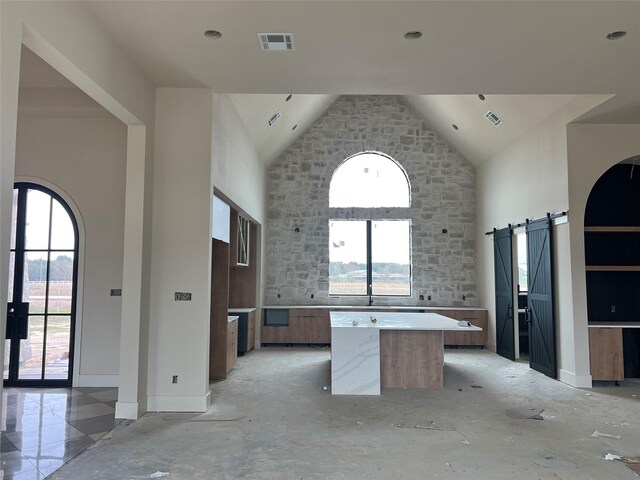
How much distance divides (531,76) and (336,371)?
156 inches

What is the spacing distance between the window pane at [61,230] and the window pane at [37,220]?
0.23 feet

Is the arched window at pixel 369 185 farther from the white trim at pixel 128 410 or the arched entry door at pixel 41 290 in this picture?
the white trim at pixel 128 410

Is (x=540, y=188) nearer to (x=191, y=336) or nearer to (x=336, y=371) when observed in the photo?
(x=336, y=371)

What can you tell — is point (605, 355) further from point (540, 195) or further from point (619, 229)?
point (540, 195)

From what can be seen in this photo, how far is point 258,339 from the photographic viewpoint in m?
8.81

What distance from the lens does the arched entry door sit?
5.53 metres

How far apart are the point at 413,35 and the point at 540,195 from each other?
4.08 metres

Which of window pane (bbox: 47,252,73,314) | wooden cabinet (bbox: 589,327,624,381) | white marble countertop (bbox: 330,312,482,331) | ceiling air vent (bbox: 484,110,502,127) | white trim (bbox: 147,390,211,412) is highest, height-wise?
ceiling air vent (bbox: 484,110,502,127)

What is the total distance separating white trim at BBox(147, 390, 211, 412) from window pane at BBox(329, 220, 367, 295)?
17.5 feet

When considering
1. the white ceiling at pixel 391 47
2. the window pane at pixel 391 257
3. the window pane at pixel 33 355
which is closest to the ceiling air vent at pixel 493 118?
the white ceiling at pixel 391 47

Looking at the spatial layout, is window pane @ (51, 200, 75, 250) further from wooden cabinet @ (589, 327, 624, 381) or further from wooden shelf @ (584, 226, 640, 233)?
wooden shelf @ (584, 226, 640, 233)

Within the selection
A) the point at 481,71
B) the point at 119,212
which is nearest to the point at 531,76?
the point at 481,71

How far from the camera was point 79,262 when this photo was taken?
18.7 feet

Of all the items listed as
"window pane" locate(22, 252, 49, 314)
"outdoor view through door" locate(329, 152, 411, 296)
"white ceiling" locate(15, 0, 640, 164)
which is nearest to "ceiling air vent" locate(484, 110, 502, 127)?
"white ceiling" locate(15, 0, 640, 164)
